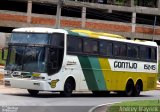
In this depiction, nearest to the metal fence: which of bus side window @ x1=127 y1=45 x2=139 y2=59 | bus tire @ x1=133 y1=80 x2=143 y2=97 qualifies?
bus tire @ x1=133 y1=80 x2=143 y2=97

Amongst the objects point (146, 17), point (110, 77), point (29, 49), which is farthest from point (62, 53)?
point (146, 17)

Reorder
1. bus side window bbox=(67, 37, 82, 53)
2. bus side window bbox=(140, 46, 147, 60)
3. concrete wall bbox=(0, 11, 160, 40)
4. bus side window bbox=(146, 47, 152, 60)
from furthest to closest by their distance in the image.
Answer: concrete wall bbox=(0, 11, 160, 40)
bus side window bbox=(146, 47, 152, 60)
bus side window bbox=(140, 46, 147, 60)
bus side window bbox=(67, 37, 82, 53)

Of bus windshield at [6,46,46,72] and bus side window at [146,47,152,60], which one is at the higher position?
bus side window at [146,47,152,60]

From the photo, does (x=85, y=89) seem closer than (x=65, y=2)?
Yes

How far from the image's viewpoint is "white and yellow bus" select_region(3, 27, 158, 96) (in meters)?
24.7

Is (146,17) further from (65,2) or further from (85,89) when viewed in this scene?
(85,89)

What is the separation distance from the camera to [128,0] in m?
68.6

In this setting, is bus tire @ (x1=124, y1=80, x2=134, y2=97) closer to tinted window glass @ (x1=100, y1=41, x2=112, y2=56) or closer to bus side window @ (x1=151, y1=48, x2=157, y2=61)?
bus side window @ (x1=151, y1=48, x2=157, y2=61)

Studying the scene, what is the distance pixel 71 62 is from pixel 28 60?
2195mm

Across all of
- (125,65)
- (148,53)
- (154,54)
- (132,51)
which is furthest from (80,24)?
(125,65)

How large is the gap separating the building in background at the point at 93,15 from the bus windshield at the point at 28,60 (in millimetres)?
35173

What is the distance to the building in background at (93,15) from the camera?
2403 inches

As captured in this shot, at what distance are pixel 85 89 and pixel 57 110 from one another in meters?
8.01

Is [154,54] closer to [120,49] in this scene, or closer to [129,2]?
[120,49]
